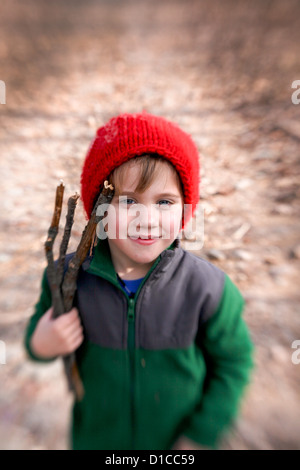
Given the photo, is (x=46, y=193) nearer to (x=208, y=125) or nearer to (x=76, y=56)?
(x=208, y=125)

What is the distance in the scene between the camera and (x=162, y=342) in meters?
1.28

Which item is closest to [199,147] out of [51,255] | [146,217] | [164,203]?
[164,203]

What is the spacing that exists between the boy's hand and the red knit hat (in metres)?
0.50

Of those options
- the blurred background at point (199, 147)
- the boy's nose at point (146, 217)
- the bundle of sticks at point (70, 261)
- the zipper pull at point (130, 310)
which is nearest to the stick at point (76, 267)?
the bundle of sticks at point (70, 261)

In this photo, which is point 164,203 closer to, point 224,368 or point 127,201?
point 127,201

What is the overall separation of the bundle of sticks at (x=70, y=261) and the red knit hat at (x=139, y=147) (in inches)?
5.1

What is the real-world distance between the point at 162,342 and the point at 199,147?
382cm

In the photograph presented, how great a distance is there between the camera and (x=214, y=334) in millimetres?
1259

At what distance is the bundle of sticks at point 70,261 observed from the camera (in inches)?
43.9

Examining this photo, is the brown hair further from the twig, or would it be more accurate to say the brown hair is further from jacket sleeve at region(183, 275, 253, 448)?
jacket sleeve at region(183, 275, 253, 448)

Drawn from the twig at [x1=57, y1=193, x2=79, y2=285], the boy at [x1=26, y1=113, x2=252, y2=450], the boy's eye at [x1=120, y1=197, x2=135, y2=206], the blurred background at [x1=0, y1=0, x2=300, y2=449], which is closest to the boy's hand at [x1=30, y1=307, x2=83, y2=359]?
the boy at [x1=26, y1=113, x2=252, y2=450]

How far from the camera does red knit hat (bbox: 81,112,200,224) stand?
1191 mm

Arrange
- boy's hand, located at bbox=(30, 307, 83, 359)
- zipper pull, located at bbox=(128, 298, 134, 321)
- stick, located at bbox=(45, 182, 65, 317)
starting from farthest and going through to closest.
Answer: zipper pull, located at bbox=(128, 298, 134, 321) → boy's hand, located at bbox=(30, 307, 83, 359) → stick, located at bbox=(45, 182, 65, 317)
